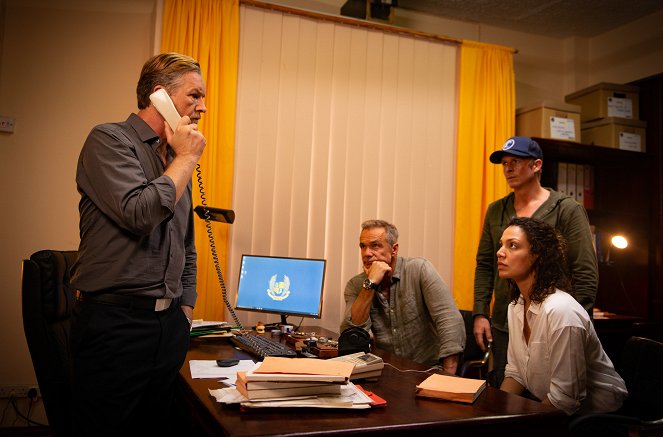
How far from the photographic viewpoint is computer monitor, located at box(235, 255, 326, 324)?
2.87m

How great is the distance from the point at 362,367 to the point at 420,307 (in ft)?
3.01

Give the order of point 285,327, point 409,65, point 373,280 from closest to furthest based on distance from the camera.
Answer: point 373,280 < point 285,327 < point 409,65

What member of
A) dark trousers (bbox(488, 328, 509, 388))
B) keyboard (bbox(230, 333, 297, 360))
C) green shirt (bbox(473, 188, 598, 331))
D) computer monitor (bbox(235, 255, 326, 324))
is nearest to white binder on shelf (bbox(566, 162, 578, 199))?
green shirt (bbox(473, 188, 598, 331))

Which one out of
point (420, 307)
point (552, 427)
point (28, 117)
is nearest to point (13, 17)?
point (28, 117)

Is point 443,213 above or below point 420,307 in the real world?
above

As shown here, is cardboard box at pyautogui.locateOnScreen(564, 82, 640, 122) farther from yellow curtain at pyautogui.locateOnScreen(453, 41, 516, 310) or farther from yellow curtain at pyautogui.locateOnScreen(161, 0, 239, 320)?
yellow curtain at pyautogui.locateOnScreen(161, 0, 239, 320)

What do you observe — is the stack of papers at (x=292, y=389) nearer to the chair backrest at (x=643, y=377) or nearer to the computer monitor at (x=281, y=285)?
the chair backrest at (x=643, y=377)

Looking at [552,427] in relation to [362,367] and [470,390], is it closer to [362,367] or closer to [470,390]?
[470,390]

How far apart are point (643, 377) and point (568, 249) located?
0.72 metres

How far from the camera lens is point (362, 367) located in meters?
1.61

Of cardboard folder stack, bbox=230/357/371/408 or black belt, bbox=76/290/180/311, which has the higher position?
black belt, bbox=76/290/180/311

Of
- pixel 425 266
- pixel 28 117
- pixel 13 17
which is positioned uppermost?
pixel 13 17

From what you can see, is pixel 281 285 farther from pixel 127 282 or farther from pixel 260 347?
pixel 127 282

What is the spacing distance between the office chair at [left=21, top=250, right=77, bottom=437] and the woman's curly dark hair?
62.6 inches
